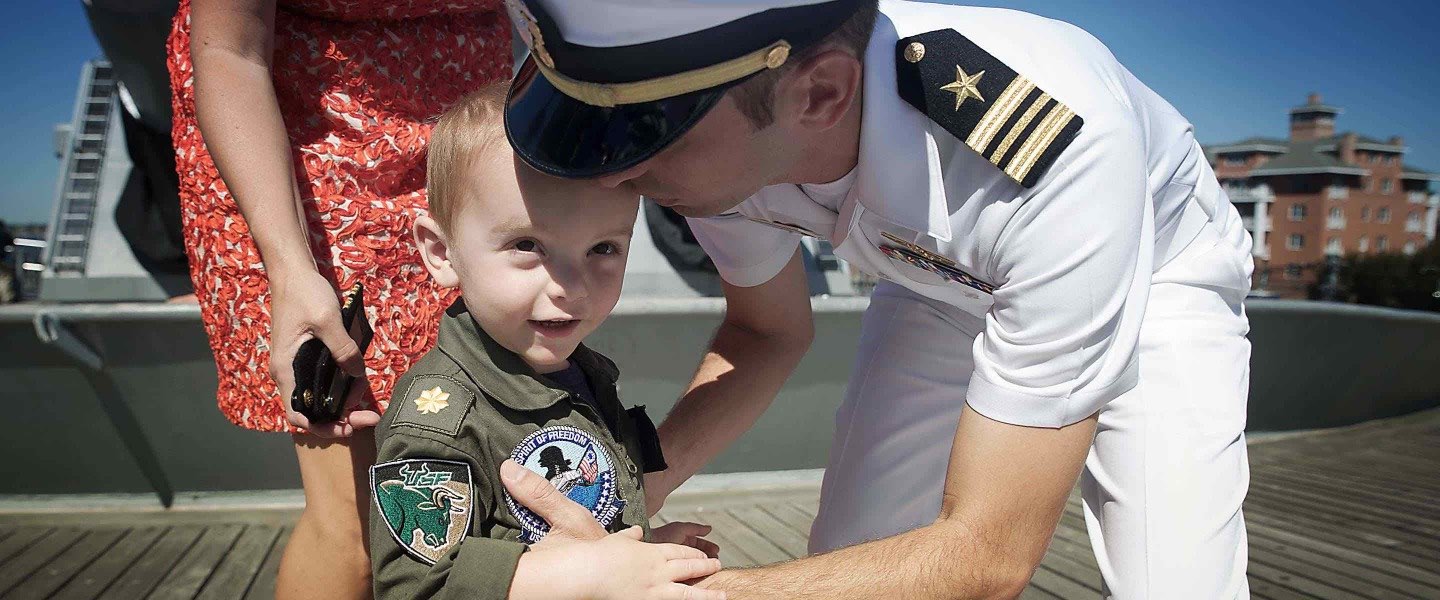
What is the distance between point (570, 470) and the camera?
4.42 ft

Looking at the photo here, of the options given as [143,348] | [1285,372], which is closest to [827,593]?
[143,348]

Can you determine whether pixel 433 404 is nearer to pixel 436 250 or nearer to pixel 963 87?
pixel 436 250

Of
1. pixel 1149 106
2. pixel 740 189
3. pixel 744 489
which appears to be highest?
pixel 1149 106

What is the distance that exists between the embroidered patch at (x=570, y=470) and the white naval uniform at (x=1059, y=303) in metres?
0.53

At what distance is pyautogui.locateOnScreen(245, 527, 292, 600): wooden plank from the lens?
11.4 feet

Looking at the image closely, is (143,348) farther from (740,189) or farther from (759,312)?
(740,189)

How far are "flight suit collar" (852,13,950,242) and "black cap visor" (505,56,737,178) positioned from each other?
0.27m

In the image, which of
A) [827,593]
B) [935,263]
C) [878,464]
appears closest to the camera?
Answer: [827,593]

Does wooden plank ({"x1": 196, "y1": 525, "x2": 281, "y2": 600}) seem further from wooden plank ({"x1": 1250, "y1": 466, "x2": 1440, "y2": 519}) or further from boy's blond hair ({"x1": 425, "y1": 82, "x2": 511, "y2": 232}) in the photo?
wooden plank ({"x1": 1250, "y1": 466, "x2": 1440, "y2": 519})

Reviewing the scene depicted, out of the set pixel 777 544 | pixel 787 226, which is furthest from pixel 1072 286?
pixel 777 544

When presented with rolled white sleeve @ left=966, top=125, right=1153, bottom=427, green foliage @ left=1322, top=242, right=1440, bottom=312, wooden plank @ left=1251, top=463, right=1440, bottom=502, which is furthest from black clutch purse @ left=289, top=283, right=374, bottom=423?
green foliage @ left=1322, top=242, right=1440, bottom=312

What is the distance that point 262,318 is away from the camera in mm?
1544

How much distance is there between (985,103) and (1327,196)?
265 feet

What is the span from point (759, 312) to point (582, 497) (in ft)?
2.50
